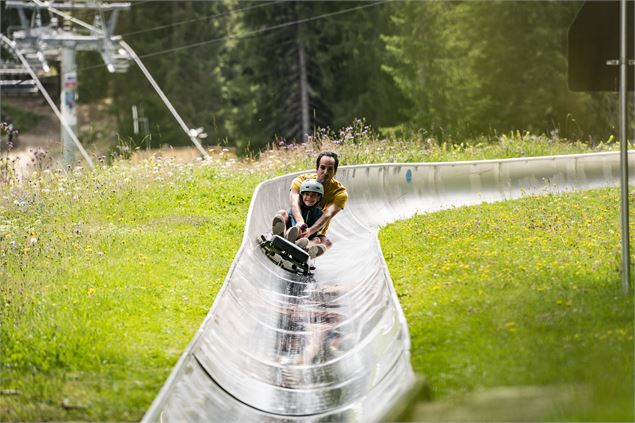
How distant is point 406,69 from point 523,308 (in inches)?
1639

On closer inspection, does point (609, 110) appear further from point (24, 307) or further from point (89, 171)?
point (24, 307)

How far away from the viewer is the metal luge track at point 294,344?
29.6 feet

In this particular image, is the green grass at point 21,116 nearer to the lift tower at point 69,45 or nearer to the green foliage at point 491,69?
the green foliage at point 491,69

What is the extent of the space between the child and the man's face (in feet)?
0.60

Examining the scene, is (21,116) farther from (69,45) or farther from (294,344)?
(294,344)

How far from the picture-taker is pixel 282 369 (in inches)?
423

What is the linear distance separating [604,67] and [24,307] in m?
6.39

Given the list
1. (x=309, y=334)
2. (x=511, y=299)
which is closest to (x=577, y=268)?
(x=511, y=299)

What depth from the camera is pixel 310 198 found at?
15.3m

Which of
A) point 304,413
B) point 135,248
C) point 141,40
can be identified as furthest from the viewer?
point 141,40

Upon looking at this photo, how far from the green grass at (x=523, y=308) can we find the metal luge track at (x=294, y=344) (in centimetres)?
34

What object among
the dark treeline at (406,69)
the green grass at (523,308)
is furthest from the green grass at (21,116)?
the green grass at (523,308)

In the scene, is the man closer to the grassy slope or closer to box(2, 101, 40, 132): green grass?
the grassy slope

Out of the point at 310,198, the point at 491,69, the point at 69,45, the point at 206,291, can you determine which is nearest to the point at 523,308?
the point at 206,291
